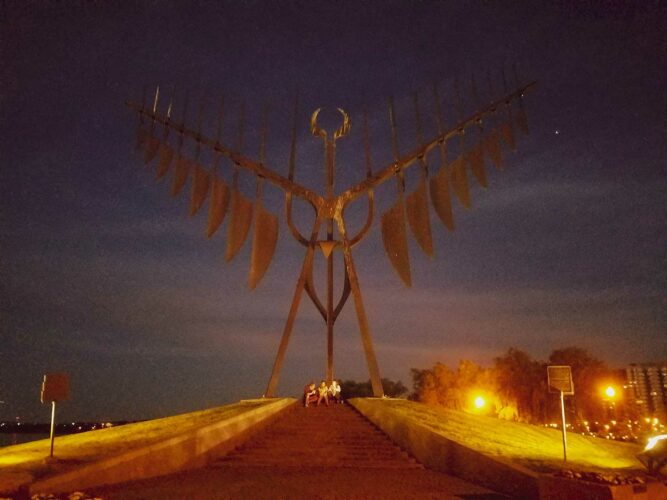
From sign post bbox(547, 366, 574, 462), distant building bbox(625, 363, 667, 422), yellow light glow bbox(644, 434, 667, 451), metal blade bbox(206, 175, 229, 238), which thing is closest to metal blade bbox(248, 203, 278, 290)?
metal blade bbox(206, 175, 229, 238)

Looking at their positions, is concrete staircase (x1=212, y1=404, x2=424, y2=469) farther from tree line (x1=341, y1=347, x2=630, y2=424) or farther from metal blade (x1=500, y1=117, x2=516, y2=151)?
tree line (x1=341, y1=347, x2=630, y2=424)

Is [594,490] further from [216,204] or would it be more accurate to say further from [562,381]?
[216,204]

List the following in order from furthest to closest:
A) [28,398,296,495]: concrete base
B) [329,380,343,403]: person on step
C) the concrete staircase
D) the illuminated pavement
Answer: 1. [329,380,343,403]: person on step
2. the concrete staircase
3. the illuminated pavement
4. [28,398,296,495]: concrete base

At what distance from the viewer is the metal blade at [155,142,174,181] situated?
16453 mm

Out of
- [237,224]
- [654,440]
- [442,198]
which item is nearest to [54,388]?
[237,224]

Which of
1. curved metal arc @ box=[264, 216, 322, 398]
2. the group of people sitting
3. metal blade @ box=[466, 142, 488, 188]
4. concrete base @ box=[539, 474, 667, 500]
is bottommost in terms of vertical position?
concrete base @ box=[539, 474, 667, 500]

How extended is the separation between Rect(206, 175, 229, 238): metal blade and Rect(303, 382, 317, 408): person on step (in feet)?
17.0

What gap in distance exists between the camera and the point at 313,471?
9.59 metres

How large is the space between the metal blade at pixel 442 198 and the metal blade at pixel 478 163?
842mm

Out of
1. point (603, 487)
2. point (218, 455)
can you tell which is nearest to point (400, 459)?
point (218, 455)

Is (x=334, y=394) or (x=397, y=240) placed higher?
(x=397, y=240)

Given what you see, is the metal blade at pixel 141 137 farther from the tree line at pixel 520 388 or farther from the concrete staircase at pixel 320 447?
the tree line at pixel 520 388

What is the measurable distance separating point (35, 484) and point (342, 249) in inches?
466

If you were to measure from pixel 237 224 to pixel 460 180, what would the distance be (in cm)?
658
